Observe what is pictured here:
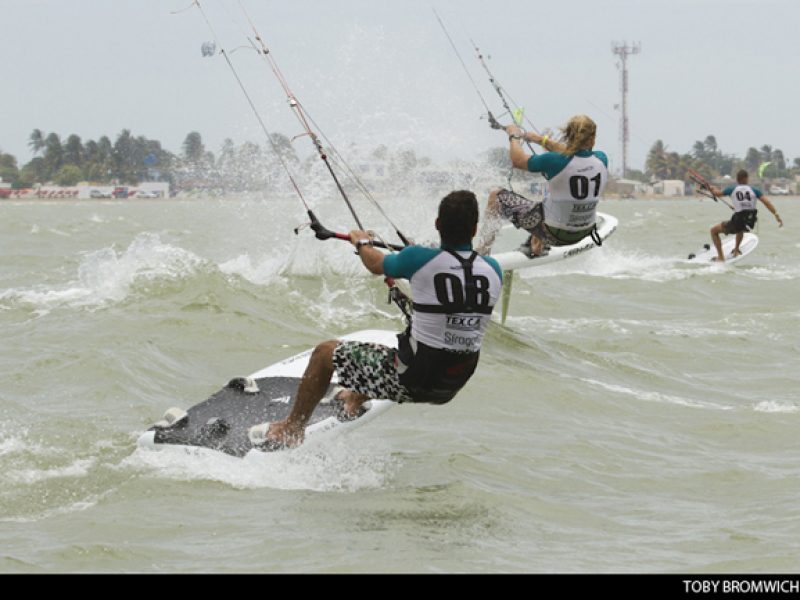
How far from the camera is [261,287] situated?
16094 mm

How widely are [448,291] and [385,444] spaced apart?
7.27 ft

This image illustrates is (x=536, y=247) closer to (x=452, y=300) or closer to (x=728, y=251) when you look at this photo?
(x=452, y=300)

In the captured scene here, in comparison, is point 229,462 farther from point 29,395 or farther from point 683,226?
point 683,226

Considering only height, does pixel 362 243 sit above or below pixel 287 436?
above

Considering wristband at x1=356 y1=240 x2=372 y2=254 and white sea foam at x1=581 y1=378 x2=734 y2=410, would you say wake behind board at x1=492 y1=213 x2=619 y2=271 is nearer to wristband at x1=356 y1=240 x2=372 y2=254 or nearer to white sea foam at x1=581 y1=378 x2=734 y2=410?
white sea foam at x1=581 y1=378 x2=734 y2=410

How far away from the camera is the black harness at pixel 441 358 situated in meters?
6.57

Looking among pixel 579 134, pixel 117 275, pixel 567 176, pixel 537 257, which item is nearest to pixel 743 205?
pixel 537 257

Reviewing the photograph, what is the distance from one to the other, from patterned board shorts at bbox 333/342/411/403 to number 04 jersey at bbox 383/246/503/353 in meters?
0.28

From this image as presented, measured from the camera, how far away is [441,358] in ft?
22.1

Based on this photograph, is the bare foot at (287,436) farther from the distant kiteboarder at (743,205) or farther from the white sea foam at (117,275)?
the distant kiteboarder at (743,205)

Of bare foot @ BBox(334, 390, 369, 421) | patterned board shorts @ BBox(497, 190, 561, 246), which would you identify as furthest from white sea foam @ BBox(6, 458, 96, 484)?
patterned board shorts @ BBox(497, 190, 561, 246)
